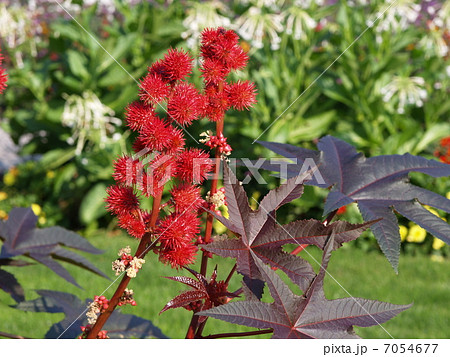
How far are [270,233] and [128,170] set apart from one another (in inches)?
9.4

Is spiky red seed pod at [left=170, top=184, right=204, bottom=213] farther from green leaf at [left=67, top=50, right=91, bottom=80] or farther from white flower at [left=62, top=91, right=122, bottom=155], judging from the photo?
green leaf at [left=67, top=50, right=91, bottom=80]

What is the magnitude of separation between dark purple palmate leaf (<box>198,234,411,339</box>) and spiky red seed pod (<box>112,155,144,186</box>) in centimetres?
22

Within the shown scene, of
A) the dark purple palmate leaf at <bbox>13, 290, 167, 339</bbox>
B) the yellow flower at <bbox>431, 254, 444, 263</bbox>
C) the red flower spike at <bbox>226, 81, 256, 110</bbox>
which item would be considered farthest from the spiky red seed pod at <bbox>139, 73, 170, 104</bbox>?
the yellow flower at <bbox>431, 254, 444, 263</bbox>

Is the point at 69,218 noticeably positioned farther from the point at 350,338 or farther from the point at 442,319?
the point at 350,338

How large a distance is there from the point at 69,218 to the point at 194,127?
155cm

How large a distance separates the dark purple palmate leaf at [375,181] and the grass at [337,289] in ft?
5.69

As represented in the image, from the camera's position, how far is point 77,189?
202 inches

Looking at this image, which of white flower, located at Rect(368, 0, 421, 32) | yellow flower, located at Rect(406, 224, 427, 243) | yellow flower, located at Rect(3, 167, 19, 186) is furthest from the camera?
yellow flower, located at Rect(3, 167, 19, 186)

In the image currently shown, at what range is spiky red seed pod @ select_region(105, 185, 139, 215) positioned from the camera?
0.79 metres

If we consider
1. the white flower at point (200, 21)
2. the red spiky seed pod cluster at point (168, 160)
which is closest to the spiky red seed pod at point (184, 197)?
the red spiky seed pod cluster at point (168, 160)

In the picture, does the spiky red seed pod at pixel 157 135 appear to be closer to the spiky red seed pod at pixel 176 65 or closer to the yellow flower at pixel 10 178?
the spiky red seed pod at pixel 176 65

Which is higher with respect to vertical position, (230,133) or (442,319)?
(230,133)

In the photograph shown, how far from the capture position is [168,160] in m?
0.74

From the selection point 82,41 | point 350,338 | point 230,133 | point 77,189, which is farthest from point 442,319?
point 82,41
